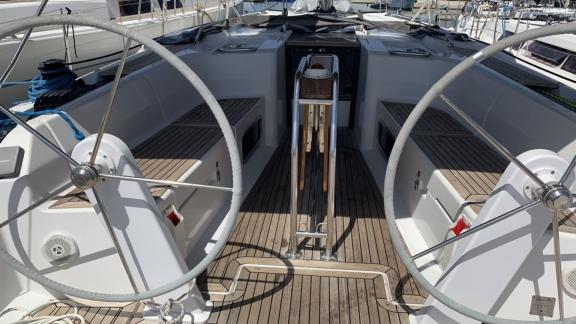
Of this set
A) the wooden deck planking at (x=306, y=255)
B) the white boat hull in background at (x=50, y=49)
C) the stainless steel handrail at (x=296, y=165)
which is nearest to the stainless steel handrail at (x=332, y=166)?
the stainless steel handrail at (x=296, y=165)

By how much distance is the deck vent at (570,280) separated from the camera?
142 centimetres

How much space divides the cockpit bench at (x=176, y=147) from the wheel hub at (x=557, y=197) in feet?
4.74

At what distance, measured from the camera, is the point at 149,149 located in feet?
7.79

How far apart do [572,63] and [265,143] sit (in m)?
4.40

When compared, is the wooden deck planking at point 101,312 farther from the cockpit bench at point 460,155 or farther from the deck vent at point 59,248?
the cockpit bench at point 460,155

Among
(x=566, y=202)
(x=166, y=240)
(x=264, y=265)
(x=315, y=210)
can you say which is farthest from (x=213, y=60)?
(x=566, y=202)

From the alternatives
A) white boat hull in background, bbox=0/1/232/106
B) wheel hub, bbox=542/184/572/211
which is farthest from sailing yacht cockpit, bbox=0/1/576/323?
white boat hull in background, bbox=0/1/232/106

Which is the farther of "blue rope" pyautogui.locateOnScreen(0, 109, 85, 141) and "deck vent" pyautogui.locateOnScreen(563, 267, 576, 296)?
"blue rope" pyautogui.locateOnScreen(0, 109, 85, 141)

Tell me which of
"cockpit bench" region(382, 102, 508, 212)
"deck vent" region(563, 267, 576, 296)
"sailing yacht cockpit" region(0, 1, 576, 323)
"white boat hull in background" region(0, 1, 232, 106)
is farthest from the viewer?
"white boat hull in background" region(0, 1, 232, 106)

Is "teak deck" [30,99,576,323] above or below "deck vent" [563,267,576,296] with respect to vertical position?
below

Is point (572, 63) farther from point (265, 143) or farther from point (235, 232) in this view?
point (235, 232)

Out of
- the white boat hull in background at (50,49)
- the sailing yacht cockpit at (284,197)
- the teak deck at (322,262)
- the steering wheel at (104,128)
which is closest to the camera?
the steering wheel at (104,128)

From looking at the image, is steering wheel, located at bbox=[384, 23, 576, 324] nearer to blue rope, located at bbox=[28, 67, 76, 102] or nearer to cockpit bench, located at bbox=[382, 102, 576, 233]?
cockpit bench, located at bbox=[382, 102, 576, 233]

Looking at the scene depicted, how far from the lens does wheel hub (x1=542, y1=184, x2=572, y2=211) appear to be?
1.03m
